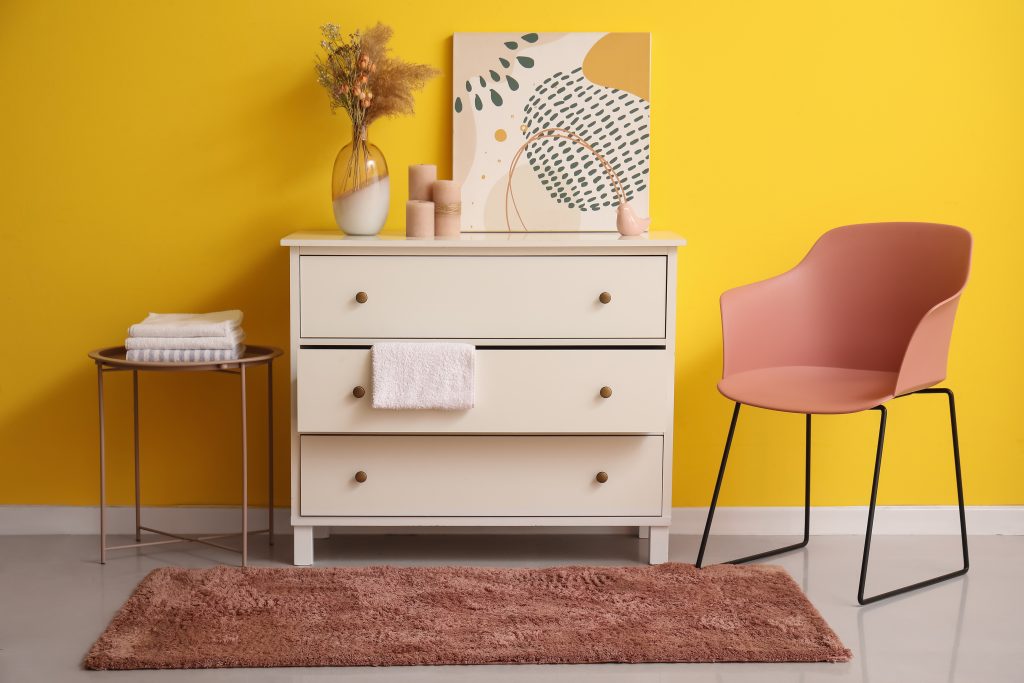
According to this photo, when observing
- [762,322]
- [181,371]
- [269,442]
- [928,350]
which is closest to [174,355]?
[181,371]

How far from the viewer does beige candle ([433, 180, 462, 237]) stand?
2.89 meters

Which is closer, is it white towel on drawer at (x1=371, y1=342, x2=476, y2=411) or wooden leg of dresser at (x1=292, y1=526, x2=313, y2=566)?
white towel on drawer at (x1=371, y1=342, x2=476, y2=411)

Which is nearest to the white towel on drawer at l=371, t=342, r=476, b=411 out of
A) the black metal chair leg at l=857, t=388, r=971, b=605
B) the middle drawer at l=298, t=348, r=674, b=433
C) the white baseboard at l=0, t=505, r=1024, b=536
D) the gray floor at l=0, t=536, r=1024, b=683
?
the middle drawer at l=298, t=348, r=674, b=433

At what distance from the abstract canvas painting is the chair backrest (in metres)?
0.52

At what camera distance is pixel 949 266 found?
2852mm

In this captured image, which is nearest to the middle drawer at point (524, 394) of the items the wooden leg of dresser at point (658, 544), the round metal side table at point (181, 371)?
the round metal side table at point (181, 371)

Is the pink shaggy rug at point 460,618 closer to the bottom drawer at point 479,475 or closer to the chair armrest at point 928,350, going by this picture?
the bottom drawer at point 479,475

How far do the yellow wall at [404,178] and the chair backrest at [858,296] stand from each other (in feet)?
0.71

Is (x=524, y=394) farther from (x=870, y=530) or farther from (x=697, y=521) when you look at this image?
(x=870, y=530)

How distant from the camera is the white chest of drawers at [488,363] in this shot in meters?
2.78

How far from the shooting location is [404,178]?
316 centimetres

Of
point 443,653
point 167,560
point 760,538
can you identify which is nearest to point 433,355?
point 443,653

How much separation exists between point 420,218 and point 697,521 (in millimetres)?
1278

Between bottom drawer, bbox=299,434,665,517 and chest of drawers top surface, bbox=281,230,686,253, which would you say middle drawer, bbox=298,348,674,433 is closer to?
bottom drawer, bbox=299,434,665,517
